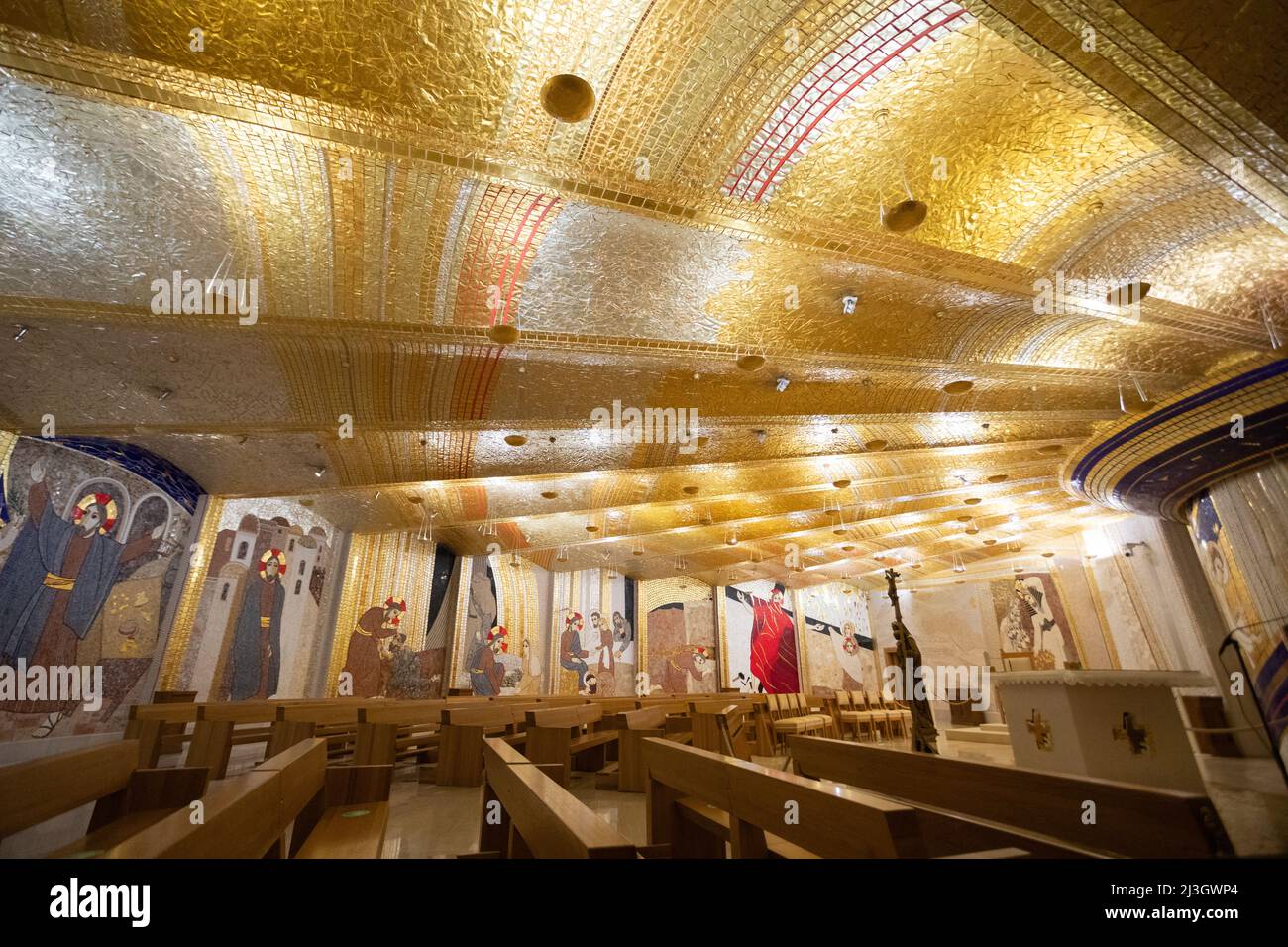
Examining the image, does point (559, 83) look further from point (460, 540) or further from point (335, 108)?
point (460, 540)

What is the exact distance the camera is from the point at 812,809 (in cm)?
146

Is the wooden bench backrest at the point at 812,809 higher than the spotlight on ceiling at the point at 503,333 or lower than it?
lower

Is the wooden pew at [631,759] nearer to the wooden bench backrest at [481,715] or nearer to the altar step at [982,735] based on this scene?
the wooden bench backrest at [481,715]

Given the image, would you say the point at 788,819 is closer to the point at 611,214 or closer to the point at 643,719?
the point at 611,214

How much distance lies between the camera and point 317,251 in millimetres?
3766

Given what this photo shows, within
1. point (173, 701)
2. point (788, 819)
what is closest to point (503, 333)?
point (788, 819)

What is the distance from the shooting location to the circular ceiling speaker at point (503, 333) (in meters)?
4.61

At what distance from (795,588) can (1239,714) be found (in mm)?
10343

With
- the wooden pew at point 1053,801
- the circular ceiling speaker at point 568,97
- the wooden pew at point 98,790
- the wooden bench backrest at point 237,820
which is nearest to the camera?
the wooden bench backrest at point 237,820

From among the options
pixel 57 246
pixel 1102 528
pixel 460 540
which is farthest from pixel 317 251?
pixel 1102 528

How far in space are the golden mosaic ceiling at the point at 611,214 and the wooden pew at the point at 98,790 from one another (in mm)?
2892

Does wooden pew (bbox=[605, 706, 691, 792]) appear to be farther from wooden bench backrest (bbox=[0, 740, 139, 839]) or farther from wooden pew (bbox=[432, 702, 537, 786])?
wooden bench backrest (bbox=[0, 740, 139, 839])

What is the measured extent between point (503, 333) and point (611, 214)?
1431mm

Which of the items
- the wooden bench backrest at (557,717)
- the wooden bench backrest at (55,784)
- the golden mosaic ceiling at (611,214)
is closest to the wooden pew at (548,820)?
the wooden bench backrest at (55,784)
